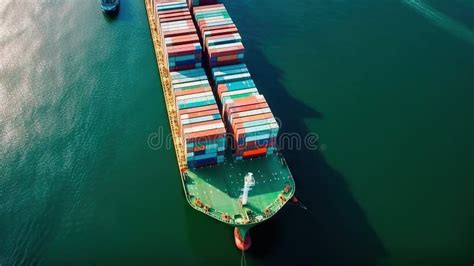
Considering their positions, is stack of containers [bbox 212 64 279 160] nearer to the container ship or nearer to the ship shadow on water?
the container ship

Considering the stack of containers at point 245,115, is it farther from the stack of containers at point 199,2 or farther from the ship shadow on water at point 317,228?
the stack of containers at point 199,2

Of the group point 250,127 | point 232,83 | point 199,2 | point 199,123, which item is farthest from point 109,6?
point 250,127

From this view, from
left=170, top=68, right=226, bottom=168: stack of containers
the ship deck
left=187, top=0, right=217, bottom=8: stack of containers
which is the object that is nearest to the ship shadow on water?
the ship deck

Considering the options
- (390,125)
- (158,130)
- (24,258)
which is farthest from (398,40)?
(24,258)

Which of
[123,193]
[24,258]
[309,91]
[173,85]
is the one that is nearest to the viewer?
[24,258]

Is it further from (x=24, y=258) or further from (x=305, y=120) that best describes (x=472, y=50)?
(x=24, y=258)
